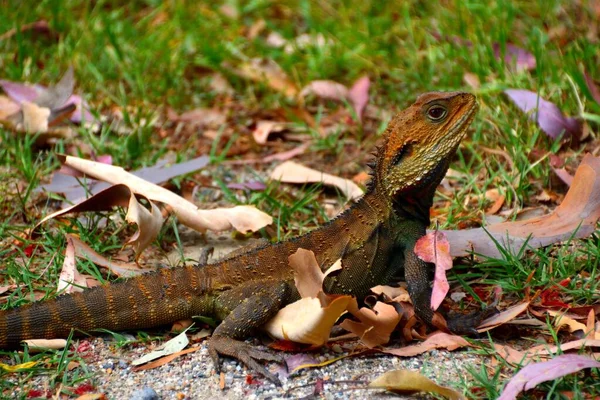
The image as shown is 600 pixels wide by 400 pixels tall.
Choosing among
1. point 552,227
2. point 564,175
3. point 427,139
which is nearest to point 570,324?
point 552,227

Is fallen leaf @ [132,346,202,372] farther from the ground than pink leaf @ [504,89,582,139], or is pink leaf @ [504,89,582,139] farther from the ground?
pink leaf @ [504,89,582,139]

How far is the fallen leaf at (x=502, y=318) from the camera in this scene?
173 inches

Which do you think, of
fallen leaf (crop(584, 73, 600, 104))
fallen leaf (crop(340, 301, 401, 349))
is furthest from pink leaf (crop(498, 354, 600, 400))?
fallen leaf (crop(584, 73, 600, 104))

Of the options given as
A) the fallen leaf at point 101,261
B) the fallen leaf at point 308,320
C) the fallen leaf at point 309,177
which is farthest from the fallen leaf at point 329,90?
the fallen leaf at point 308,320

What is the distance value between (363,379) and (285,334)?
0.54 m

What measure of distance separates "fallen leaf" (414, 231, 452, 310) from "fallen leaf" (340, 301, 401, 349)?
0.88 feet

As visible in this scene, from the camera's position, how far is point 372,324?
4340mm

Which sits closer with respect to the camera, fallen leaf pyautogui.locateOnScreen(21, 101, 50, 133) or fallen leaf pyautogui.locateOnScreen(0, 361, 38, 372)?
fallen leaf pyautogui.locateOnScreen(0, 361, 38, 372)

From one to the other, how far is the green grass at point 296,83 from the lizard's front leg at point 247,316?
82 cm

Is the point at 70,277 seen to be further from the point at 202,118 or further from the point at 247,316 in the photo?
the point at 202,118

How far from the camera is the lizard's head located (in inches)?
188

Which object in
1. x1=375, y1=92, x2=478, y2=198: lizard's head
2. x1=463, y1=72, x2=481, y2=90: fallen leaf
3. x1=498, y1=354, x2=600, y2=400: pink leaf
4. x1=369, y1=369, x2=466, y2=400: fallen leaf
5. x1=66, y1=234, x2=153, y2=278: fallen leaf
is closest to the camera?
x1=498, y1=354, x2=600, y2=400: pink leaf

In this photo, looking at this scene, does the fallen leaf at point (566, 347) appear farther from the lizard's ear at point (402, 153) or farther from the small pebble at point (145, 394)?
the small pebble at point (145, 394)

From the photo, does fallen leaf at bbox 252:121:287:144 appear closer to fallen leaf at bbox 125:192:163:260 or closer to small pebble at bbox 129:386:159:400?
fallen leaf at bbox 125:192:163:260
